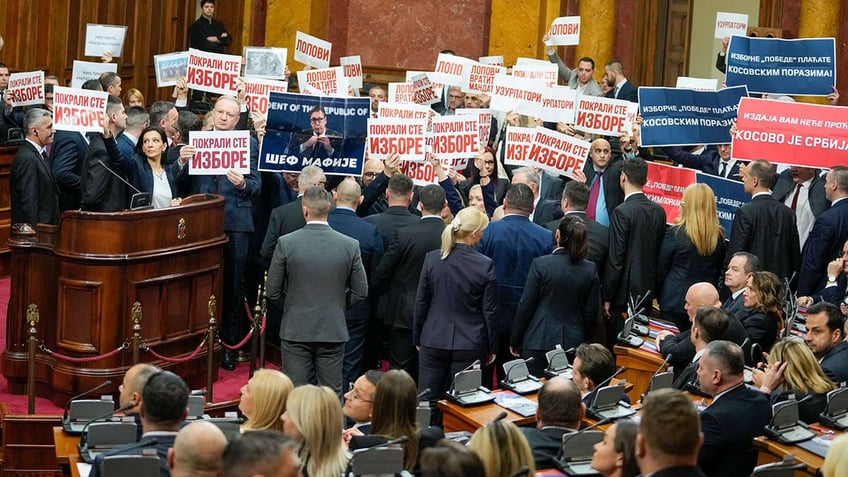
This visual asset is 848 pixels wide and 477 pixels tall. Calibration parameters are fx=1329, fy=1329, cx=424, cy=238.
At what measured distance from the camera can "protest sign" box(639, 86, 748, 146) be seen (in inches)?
487

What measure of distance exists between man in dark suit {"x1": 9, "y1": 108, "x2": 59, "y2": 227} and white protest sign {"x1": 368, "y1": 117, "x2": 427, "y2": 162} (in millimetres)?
2785

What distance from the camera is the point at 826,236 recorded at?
33.8 ft

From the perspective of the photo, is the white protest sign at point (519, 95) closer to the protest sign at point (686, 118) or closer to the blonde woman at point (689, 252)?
the protest sign at point (686, 118)

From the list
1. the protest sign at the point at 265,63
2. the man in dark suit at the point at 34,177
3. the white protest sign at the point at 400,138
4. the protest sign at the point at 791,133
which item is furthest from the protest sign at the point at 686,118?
the man in dark suit at the point at 34,177

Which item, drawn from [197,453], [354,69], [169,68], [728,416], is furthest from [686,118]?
[197,453]

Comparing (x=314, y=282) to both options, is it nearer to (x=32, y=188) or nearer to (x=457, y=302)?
(x=457, y=302)

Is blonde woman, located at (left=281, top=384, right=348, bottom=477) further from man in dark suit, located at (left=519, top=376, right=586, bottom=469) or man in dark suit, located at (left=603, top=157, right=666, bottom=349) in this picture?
man in dark suit, located at (left=603, top=157, right=666, bottom=349)

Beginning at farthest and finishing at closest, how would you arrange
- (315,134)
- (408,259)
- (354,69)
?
(354,69)
(315,134)
(408,259)

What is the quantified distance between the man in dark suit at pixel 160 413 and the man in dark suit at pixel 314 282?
2931mm

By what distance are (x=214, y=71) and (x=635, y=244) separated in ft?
15.5

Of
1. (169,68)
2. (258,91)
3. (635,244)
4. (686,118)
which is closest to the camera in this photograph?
(635,244)

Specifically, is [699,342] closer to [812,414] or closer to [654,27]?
[812,414]

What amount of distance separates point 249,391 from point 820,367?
11.7 feet

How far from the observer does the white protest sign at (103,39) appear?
15.9m
